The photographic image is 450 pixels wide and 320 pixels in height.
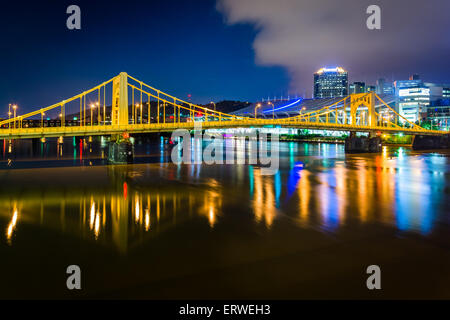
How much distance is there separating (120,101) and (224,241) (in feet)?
99.4

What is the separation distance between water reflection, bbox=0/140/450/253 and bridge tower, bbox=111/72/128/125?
11.1 m

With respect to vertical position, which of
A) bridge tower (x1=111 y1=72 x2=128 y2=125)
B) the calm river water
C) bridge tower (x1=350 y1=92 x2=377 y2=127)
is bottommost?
the calm river water

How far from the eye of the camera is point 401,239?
11500mm

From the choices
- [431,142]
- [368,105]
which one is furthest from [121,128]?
[431,142]

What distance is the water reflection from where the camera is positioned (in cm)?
1320

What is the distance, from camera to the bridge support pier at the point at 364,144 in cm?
6334

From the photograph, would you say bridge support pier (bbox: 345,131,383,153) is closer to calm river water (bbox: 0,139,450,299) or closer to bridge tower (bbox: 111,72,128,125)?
bridge tower (bbox: 111,72,128,125)

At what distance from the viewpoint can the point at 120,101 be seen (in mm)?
38281

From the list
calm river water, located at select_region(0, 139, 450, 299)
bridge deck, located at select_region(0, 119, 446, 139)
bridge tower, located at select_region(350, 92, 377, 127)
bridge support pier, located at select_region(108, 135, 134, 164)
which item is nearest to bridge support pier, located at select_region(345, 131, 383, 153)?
bridge tower, located at select_region(350, 92, 377, 127)

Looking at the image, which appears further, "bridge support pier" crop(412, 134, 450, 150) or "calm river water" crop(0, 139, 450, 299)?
"bridge support pier" crop(412, 134, 450, 150)

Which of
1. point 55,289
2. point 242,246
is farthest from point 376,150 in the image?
point 55,289

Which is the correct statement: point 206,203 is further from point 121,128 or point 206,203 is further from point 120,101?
point 120,101
